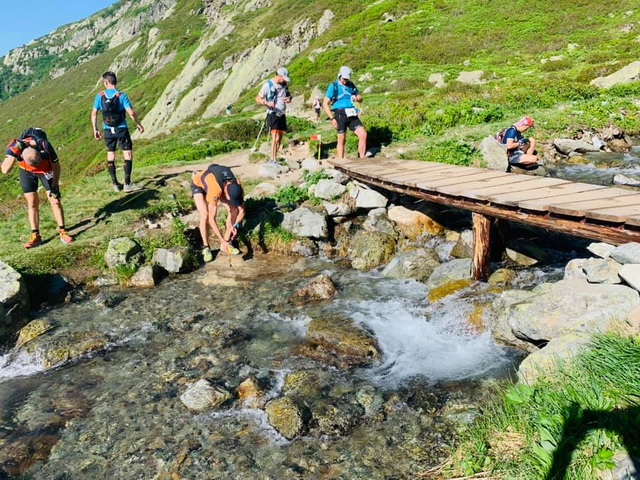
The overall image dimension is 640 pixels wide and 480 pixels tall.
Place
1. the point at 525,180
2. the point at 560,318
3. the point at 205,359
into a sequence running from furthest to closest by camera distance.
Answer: the point at 525,180 < the point at 205,359 < the point at 560,318

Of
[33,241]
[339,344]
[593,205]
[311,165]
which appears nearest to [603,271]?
[593,205]

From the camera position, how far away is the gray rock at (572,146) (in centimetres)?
1521

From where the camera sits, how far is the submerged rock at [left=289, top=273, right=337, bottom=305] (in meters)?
8.61

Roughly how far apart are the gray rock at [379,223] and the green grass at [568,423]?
6.48 metres

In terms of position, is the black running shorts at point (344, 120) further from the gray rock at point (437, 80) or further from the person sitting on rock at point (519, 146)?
the gray rock at point (437, 80)

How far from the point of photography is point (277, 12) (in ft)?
257

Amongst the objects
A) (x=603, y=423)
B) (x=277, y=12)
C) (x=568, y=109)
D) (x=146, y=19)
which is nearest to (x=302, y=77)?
(x=568, y=109)

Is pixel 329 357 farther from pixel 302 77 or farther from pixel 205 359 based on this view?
pixel 302 77

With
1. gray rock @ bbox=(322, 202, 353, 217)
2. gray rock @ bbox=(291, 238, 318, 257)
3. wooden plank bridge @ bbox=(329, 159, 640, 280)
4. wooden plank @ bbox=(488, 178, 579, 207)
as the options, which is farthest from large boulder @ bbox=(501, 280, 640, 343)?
gray rock @ bbox=(322, 202, 353, 217)

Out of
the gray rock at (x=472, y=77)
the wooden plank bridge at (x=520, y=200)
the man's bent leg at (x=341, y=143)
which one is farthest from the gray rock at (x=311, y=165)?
the gray rock at (x=472, y=77)

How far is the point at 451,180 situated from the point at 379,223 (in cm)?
235

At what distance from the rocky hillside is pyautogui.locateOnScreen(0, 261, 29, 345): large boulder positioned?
1066cm

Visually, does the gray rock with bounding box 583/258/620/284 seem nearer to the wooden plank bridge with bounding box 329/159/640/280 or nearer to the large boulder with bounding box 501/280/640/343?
the large boulder with bounding box 501/280/640/343

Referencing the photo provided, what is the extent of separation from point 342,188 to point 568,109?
1213 centimetres
